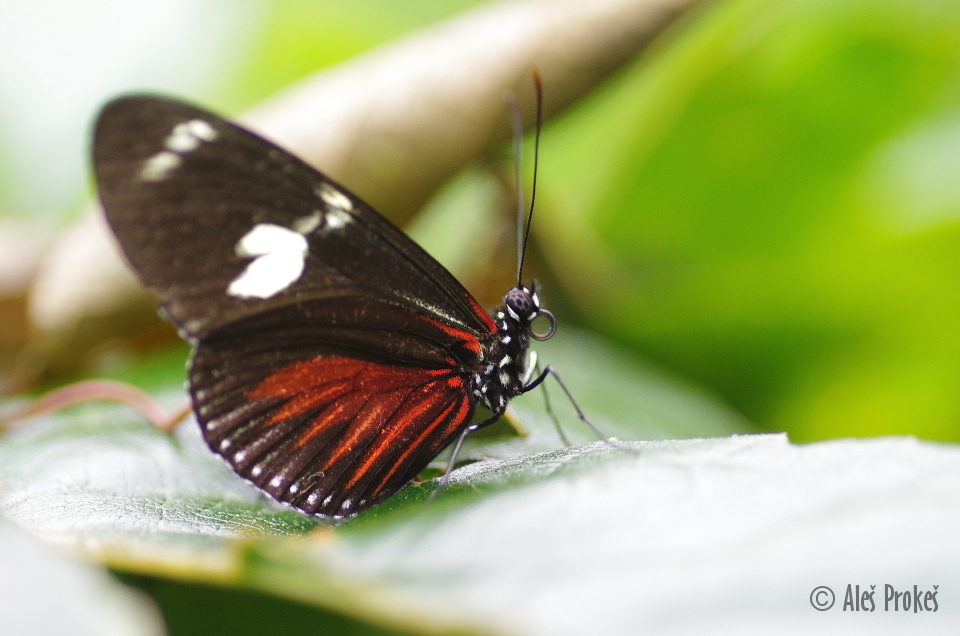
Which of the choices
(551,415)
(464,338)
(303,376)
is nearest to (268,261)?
(303,376)

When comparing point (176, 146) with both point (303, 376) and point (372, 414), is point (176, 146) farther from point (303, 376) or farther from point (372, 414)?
point (372, 414)

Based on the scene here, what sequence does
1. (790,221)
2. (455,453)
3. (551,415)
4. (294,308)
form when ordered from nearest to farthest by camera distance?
(455,453), (294,308), (551,415), (790,221)

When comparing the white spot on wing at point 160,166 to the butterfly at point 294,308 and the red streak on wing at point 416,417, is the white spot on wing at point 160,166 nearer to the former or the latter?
the butterfly at point 294,308

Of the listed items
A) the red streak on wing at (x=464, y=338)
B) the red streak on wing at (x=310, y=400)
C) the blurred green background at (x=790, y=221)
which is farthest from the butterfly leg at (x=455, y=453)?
the blurred green background at (x=790, y=221)

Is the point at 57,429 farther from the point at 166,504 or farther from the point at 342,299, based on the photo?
the point at 342,299

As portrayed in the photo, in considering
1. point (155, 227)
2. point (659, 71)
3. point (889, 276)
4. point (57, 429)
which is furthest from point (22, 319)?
point (889, 276)

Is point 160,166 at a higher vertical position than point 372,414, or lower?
higher

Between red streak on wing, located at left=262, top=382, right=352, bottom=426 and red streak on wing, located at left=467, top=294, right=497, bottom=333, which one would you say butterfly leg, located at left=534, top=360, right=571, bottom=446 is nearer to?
red streak on wing, located at left=467, top=294, right=497, bottom=333

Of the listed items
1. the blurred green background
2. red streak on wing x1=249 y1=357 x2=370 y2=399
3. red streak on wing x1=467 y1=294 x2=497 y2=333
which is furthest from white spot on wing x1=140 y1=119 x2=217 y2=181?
the blurred green background
